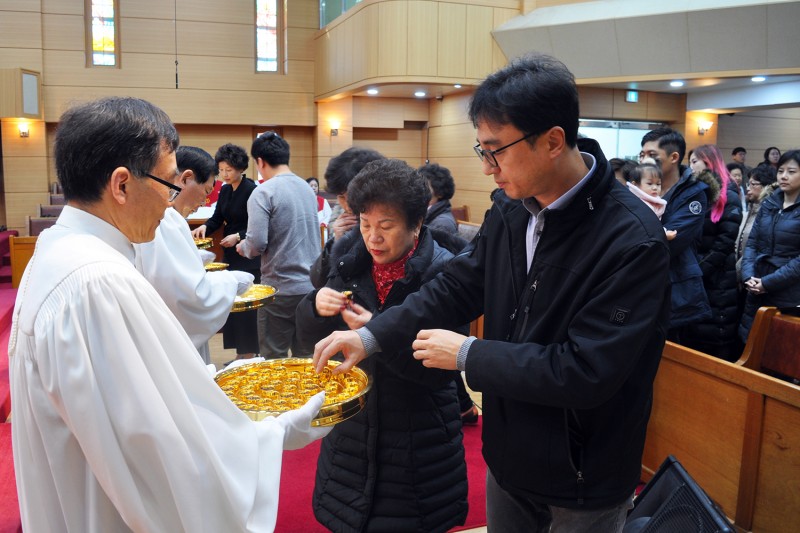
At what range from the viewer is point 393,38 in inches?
409

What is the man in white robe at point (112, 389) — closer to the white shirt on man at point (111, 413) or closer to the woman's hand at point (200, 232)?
the white shirt on man at point (111, 413)

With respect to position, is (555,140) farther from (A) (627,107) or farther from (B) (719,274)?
(A) (627,107)

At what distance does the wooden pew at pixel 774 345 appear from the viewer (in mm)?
3180

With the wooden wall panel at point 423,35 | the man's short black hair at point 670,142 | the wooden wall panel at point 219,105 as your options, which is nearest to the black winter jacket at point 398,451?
the man's short black hair at point 670,142

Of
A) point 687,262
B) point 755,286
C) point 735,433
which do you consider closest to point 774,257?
point 755,286

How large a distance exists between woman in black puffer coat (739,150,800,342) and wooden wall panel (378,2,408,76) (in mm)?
7054

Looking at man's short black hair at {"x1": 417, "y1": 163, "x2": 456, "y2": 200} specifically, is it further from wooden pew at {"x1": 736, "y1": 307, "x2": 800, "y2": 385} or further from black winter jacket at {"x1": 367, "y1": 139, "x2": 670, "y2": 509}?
black winter jacket at {"x1": 367, "y1": 139, "x2": 670, "y2": 509}

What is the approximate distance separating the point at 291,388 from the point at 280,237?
103 inches

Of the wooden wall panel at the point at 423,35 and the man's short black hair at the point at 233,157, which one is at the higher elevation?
the wooden wall panel at the point at 423,35

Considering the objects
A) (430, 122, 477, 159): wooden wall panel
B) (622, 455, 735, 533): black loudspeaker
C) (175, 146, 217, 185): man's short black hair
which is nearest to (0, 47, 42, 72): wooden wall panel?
(430, 122, 477, 159): wooden wall panel

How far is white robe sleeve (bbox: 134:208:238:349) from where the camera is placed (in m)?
2.47

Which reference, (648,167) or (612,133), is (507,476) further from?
(612,133)

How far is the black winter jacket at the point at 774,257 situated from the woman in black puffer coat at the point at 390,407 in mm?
2926

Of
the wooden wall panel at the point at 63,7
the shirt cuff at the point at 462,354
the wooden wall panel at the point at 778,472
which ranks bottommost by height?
the wooden wall panel at the point at 778,472
